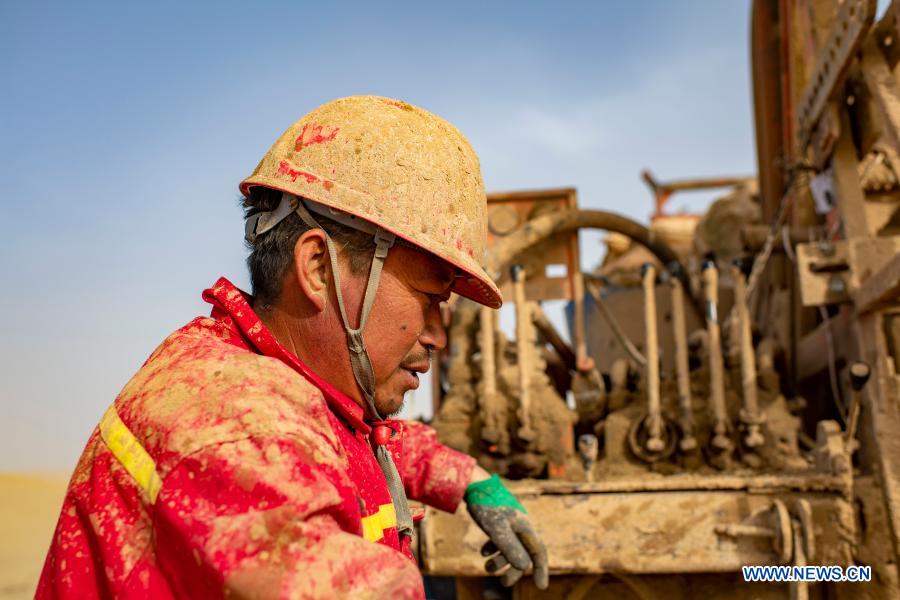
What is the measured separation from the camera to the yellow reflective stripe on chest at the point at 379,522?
144cm

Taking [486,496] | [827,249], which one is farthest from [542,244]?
[486,496]

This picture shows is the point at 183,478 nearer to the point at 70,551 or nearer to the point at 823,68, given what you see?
the point at 70,551

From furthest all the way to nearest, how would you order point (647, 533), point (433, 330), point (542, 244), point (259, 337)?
point (542, 244), point (647, 533), point (433, 330), point (259, 337)

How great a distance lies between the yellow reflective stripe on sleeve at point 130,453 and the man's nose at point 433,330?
1.92ft

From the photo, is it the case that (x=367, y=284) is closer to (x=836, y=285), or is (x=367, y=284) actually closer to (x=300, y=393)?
(x=300, y=393)

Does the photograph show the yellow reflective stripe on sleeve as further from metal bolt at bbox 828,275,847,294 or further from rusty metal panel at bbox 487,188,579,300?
rusty metal panel at bbox 487,188,579,300

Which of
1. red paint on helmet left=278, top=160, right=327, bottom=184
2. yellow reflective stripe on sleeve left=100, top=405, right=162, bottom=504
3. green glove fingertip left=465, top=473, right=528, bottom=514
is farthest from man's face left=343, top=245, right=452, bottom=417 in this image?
green glove fingertip left=465, top=473, right=528, bottom=514

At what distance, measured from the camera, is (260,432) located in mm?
1058

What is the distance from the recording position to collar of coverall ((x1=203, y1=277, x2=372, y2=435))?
1422 mm

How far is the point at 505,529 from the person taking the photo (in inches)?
85.7

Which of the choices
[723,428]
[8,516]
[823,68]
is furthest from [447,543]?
[8,516]

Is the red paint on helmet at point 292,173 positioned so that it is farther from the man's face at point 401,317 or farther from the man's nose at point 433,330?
the man's nose at point 433,330

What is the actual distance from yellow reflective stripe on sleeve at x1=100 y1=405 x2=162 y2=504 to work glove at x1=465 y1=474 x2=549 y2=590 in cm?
116

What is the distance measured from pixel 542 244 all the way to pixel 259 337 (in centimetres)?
508
